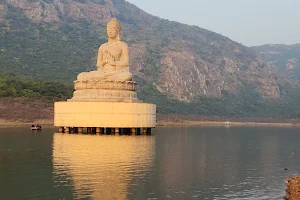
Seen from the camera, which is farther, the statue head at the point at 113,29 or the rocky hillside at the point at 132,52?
the rocky hillside at the point at 132,52

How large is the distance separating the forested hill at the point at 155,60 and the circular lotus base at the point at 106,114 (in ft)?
128

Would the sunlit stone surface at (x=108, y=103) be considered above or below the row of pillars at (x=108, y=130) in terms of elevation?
above

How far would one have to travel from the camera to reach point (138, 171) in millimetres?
18188

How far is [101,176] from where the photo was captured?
1695 cm

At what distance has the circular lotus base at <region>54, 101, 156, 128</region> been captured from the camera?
3544 centimetres

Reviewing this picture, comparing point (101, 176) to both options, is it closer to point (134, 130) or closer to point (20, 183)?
point (20, 183)

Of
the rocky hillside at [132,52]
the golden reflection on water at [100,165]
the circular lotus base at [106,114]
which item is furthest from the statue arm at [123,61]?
the rocky hillside at [132,52]

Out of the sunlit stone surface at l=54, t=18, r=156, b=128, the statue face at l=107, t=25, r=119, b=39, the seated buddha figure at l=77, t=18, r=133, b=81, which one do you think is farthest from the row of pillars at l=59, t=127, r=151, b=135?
the statue face at l=107, t=25, r=119, b=39

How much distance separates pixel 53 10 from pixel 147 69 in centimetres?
2757

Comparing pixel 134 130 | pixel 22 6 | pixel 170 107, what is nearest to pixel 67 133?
pixel 134 130

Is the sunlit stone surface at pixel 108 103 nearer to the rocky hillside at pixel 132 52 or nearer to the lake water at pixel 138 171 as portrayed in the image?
the lake water at pixel 138 171

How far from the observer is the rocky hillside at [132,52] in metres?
87.6

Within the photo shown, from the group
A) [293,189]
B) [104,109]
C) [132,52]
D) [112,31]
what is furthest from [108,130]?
[132,52]

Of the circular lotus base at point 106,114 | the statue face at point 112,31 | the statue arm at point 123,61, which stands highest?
the statue face at point 112,31
